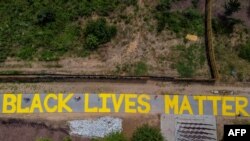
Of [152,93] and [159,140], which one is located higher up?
[152,93]

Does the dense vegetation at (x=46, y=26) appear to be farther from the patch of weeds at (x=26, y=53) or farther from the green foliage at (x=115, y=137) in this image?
the green foliage at (x=115, y=137)

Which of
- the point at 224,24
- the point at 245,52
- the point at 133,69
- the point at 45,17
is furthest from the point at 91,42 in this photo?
the point at 245,52

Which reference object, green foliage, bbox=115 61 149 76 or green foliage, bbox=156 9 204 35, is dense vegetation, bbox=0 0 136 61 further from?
green foliage, bbox=156 9 204 35

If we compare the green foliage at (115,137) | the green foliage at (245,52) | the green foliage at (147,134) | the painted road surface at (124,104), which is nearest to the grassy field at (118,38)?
the green foliage at (245,52)

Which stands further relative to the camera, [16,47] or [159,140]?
[16,47]

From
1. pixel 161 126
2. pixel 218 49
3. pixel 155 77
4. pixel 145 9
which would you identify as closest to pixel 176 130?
pixel 161 126

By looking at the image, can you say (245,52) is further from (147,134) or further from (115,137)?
(115,137)

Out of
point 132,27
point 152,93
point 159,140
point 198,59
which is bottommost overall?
point 159,140

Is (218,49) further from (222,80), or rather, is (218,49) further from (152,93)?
(152,93)
